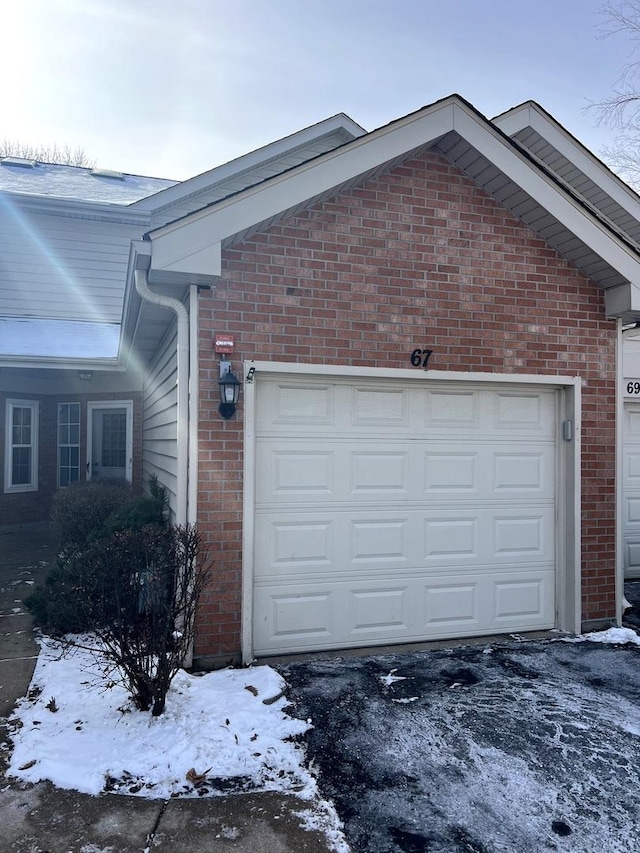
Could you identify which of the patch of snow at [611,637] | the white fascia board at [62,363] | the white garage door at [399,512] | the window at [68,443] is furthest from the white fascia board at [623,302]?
the window at [68,443]

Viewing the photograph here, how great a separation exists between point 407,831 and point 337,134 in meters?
11.6

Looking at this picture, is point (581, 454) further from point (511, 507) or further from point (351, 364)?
point (351, 364)

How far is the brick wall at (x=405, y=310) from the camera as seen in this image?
16.5ft

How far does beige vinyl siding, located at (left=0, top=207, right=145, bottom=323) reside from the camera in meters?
11.6

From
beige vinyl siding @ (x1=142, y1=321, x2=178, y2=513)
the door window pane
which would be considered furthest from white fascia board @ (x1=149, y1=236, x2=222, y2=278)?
the door window pane

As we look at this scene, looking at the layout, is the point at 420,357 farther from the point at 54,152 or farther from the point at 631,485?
the point at 54,152

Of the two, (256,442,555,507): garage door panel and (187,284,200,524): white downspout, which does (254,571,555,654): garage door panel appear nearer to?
(256,442,555,507): garage door panel

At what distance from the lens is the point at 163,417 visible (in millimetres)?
7301

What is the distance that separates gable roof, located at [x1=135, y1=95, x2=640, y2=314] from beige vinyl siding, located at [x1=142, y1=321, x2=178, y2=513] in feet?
4.91

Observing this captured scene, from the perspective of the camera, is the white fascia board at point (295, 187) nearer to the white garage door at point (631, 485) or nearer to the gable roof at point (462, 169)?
the gable roof at point (462, 169)

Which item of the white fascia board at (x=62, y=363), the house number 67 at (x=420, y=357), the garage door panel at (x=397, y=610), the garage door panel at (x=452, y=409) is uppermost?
the white fascia board at (x=62, y=363)

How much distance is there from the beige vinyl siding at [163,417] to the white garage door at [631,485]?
6134mm

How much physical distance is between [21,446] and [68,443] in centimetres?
88

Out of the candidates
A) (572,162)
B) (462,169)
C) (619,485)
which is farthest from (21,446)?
(572,162)
